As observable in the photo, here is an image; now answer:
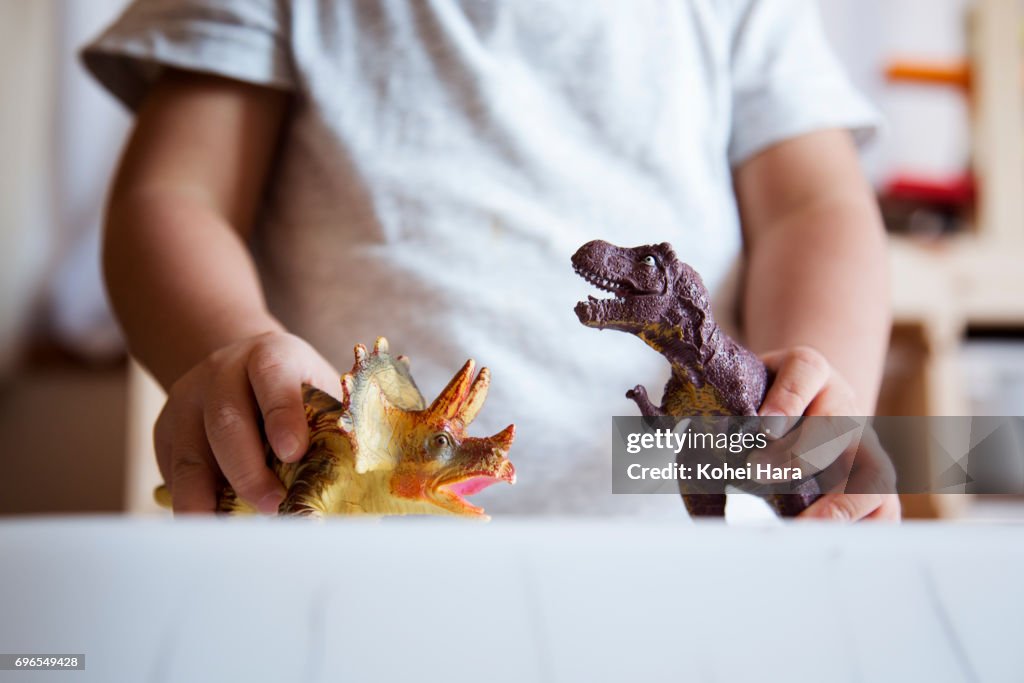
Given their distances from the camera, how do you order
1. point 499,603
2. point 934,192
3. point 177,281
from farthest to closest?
point 934,192 → point 177,281 → point 499,603

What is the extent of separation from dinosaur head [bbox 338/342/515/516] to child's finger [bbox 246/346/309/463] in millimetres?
18

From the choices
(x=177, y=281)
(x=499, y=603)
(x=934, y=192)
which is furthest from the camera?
(x=934, y=192)

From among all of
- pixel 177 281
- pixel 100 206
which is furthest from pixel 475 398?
pixel 100 206

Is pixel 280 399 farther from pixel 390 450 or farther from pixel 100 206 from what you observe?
pixel 100 206

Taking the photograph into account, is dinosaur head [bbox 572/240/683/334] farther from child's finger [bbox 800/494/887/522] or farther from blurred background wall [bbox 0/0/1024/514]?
blurred background wall [bbox 0/0/1024/514]

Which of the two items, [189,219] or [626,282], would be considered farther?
[189,219]

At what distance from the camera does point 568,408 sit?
12.7 inches

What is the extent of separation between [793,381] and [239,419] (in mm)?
150

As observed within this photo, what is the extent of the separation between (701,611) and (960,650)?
60 millimetres

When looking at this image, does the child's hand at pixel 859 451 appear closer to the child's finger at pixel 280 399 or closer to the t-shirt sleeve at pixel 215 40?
the child's finger at pixel 280 399

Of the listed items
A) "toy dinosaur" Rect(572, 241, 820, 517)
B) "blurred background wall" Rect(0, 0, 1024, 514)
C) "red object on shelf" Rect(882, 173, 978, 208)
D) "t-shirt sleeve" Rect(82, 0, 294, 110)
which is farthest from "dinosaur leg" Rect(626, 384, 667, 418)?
"red object on shelf" Rect(882, 173, 978, 208)

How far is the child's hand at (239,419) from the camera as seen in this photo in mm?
242

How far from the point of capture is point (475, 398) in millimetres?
231

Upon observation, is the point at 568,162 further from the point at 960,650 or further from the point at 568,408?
the point at 960,650
